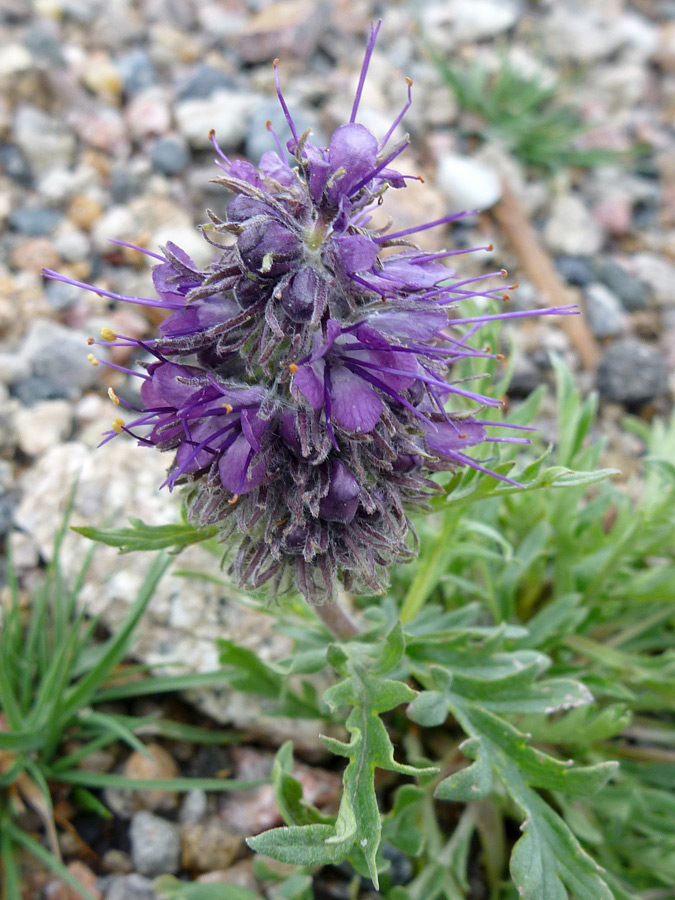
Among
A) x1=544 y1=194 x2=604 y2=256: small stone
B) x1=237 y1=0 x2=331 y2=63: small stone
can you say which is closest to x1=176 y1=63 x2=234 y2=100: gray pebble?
x1=237 y1=0 x2=331 y2=63: small stone

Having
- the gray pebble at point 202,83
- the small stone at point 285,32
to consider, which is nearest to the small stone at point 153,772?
the gray pebble at point 202,83

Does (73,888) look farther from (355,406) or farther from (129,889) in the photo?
(355,406)

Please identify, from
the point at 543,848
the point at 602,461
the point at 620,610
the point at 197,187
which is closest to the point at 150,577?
the point at 543,848

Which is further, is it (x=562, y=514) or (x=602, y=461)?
(x=602, y=461)

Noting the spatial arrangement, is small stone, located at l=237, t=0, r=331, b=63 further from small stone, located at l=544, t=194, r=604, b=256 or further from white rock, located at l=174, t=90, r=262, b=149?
small stone, located at l=544, t=194, r=604, b=256

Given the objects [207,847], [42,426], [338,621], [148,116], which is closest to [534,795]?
[338,621]

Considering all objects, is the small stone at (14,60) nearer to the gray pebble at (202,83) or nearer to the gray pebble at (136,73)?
the gray pebble at (136,73)

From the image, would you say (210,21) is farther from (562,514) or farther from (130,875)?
(130,875)
